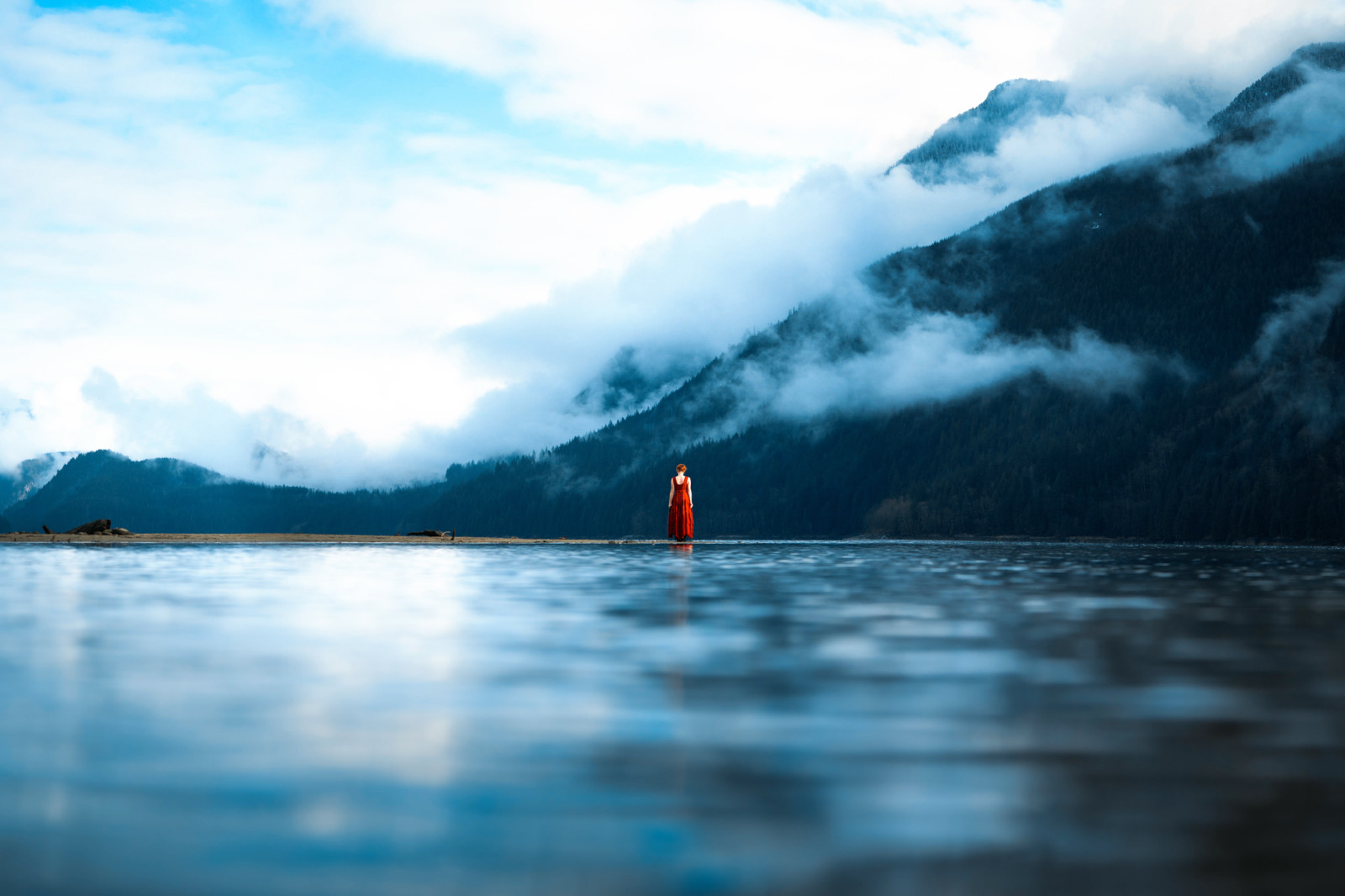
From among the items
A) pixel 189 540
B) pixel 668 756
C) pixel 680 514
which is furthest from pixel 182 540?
pixel 668 756

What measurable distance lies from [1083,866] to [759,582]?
61.1 ft

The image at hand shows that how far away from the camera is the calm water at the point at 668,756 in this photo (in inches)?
175

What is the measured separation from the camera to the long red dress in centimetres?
4772

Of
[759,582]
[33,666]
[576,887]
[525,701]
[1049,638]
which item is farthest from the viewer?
[759,582]

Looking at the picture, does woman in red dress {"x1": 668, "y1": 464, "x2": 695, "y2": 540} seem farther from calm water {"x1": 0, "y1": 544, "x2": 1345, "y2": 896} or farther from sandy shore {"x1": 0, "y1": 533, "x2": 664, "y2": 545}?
calm water {"x1": 0, "y1": 544, "x2": 1345, "y2": 896}

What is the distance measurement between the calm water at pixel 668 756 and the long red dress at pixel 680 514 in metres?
33.4

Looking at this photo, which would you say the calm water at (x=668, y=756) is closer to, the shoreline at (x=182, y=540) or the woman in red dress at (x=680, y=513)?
the woman in red dress at (x=680, y=513)

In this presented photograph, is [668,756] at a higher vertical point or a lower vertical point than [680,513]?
lower

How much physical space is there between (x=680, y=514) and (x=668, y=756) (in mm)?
42712

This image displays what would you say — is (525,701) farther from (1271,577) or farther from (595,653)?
(1271,577)

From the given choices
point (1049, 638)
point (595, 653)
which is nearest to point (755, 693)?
point (595, 653)

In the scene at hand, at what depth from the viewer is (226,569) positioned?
89.6 feet

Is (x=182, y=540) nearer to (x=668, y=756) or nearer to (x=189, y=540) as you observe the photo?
(x=189, y=540)

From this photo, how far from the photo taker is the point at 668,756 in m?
6.34
